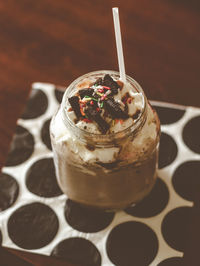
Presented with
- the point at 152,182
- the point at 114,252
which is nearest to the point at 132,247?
the point at 114,252

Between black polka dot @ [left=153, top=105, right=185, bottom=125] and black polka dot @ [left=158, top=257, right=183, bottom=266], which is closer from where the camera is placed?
black polka dot @ [left=158, top=257, right=183, bottom=266]

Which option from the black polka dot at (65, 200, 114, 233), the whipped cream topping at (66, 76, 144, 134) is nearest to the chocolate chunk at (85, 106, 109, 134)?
the whipped cream topping at (66, 76, 144, 134)

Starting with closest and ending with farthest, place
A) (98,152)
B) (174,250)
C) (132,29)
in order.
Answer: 1. (98,152)
2. (174,250)
3. (132,29)

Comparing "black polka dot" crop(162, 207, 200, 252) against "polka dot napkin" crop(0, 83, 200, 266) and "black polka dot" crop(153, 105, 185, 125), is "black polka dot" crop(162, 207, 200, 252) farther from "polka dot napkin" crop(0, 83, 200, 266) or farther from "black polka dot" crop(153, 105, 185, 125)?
"black polka dot" crop(153, 105, 185, 125)

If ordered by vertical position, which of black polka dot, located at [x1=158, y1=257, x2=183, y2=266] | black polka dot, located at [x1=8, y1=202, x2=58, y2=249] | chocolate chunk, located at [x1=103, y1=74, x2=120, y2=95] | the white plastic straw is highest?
the white plastic straw

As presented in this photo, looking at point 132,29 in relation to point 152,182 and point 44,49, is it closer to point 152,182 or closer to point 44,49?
point 44,49

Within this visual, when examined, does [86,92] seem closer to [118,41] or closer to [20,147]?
[118,41]

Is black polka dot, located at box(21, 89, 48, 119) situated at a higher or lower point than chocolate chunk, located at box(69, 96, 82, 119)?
lower

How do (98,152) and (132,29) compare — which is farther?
(132,29)
